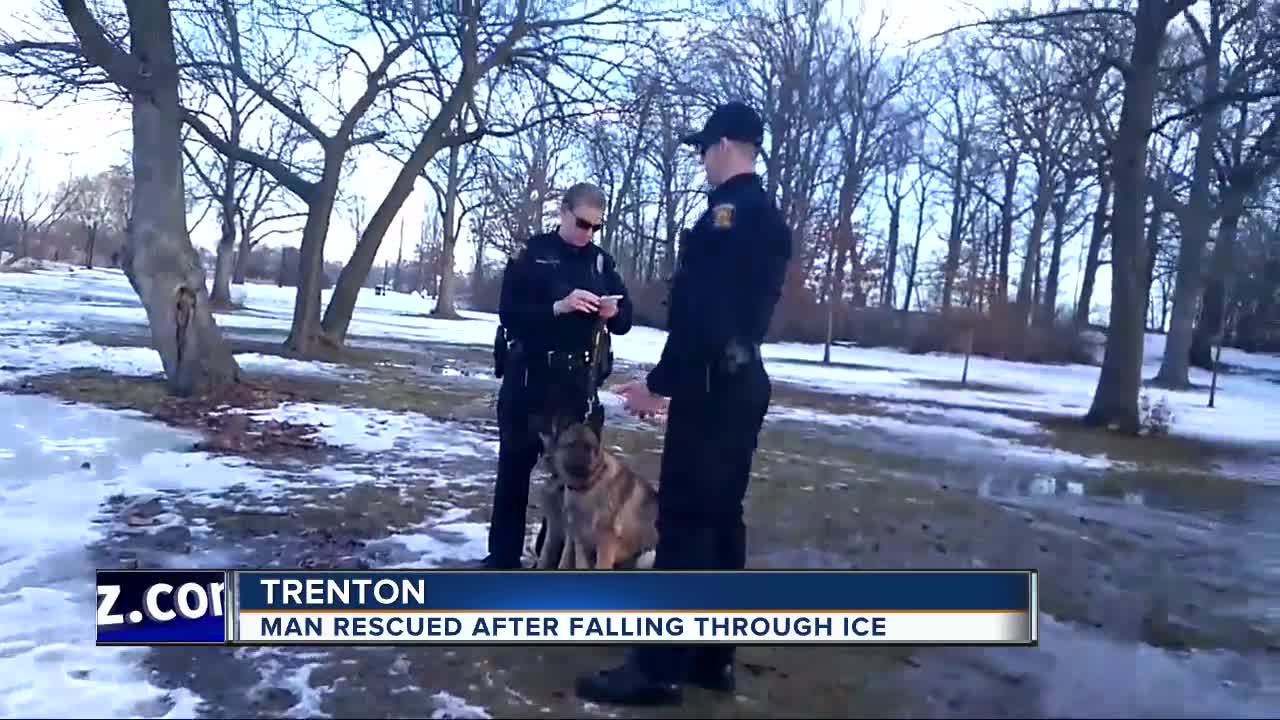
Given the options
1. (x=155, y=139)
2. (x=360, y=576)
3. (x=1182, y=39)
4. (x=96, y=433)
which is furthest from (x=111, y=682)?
(x=1182, y=39)

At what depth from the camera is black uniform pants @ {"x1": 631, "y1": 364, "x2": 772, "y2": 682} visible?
12.2ft

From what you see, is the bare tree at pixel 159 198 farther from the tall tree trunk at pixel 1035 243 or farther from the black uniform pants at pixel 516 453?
the tall tree trunk at pixel 1035 243

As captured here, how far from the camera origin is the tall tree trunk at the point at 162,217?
10.6 meters

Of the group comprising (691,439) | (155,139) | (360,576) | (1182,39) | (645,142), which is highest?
(1182,39)

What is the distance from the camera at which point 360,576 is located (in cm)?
397

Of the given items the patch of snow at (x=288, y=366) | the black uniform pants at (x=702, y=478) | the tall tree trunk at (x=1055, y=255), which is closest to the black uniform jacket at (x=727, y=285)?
the black uniform pants at (x=702, y=478)

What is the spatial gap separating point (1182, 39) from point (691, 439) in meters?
20.6

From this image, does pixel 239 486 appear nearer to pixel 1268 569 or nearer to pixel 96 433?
pixel 96 433

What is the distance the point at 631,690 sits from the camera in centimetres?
367

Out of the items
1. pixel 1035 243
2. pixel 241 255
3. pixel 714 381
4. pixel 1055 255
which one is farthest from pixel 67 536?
pixel 241 255

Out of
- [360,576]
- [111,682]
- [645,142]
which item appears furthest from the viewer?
[645,142]

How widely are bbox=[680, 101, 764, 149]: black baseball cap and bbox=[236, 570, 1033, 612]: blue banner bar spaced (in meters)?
1.64

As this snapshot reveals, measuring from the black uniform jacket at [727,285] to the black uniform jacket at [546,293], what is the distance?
3.48 feet

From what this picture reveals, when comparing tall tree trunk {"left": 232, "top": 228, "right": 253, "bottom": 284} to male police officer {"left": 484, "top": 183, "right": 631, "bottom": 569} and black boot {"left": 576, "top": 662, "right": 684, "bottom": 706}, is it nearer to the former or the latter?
male police officer {"left": 484, "top": 183, "right": 631, "bottom": 569}
